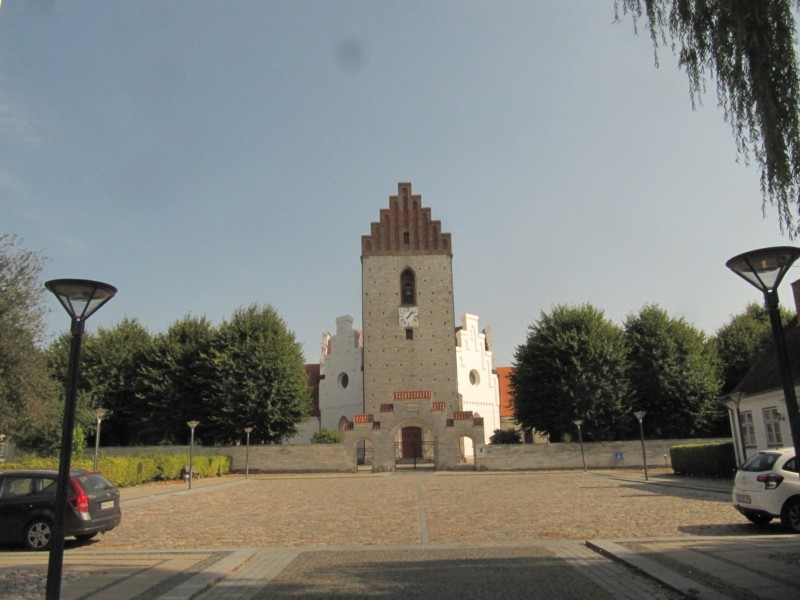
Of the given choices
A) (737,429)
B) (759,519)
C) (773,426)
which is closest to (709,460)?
(737,429)

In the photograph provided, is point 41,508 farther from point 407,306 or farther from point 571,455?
point 407,306

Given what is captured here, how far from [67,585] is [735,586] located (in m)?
8.17

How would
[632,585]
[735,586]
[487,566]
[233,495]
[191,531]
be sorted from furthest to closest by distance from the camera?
[233,495]
[191,531]
[487,566]
[632,585]
[735,586]

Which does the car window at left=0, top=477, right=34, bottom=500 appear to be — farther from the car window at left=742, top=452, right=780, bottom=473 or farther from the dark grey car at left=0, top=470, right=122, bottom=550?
the car window at left=742, top=452, right=780, bottom=473

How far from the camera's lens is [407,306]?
5131cm

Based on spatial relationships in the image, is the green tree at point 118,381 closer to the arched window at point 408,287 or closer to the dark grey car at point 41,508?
the arched window at point 408,287

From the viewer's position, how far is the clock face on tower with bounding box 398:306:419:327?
50969 mm

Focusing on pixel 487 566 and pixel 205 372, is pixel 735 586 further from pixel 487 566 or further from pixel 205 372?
pixel 205 372

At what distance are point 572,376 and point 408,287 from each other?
15.6 m

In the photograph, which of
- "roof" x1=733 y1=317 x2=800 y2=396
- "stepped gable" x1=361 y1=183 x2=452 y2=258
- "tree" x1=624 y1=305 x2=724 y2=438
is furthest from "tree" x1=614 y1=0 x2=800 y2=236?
"stepped gable" x1=361 y1=183 x2=452 y2=258

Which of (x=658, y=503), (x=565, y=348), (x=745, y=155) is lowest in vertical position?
(x=658, y=503)

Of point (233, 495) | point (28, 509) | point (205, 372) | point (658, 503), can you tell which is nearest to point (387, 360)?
point (205, 372)

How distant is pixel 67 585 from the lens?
8203 mm

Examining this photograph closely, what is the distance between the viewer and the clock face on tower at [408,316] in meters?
51.0
